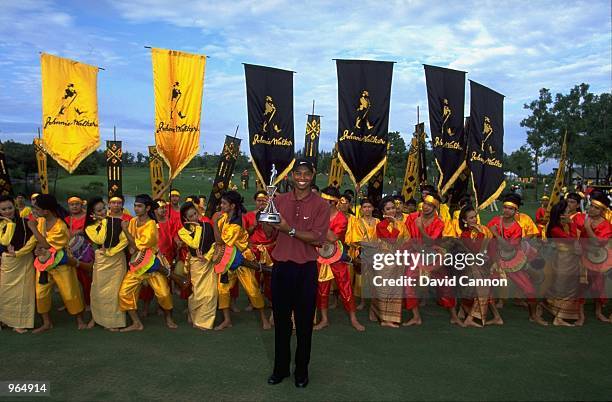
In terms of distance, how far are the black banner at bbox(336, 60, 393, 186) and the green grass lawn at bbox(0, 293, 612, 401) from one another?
108 inches

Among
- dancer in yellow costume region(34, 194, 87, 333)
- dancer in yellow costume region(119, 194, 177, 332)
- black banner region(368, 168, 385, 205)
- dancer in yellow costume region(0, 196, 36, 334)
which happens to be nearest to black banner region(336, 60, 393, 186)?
black banner region(368, 168, 385, 205)

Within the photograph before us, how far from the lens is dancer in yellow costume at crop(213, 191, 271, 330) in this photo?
18.2 ft

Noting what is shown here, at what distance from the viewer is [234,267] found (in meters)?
5.47

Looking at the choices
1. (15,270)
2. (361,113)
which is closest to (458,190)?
(361,113)

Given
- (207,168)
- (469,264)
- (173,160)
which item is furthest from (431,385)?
(207,168)

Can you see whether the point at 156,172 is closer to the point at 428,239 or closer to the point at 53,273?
the point at 53,273

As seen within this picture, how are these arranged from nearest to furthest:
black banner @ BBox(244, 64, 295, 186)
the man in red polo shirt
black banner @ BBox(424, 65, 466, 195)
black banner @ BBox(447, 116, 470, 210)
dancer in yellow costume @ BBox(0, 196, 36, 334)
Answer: the man in red polo shirt, dancer in yellow costume @ BBox(0, 196, 36, 334), black banner @ BBox(244, 64, 295, 186), black banner @ BBox(424, 65, 466, 195), black banner @ BBox(447, 116, 470, 210)

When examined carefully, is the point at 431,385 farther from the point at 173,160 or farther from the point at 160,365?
the point at 173,160

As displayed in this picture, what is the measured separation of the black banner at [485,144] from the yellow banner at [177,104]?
4.18 m

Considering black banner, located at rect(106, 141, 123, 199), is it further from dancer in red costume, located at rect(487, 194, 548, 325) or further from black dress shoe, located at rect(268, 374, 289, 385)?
dancer in red costume, located at rect(487, 194, 548, 325)

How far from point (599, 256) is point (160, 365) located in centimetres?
537

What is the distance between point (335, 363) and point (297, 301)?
1045 millimetres

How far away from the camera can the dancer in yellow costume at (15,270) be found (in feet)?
17.2

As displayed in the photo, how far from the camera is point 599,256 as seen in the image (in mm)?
5934
